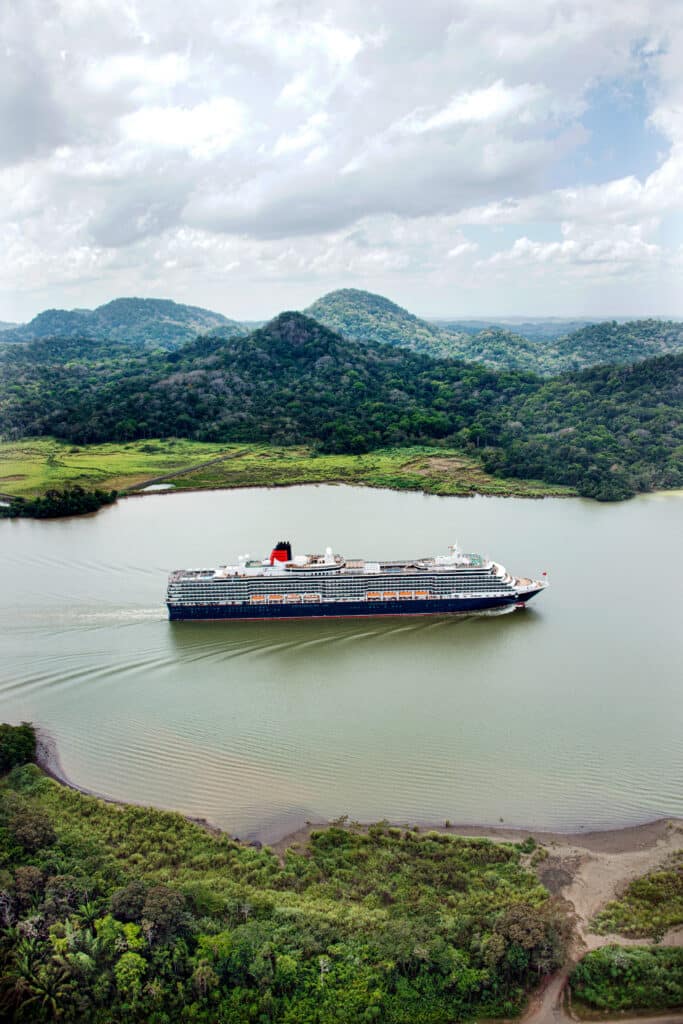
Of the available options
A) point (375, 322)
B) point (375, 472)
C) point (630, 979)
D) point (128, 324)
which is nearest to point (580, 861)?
point (630, 979)

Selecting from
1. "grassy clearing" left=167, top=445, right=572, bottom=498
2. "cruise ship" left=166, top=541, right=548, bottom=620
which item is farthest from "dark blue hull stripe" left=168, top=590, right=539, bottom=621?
"grassy clearing" left=167, top=445, right=572, bottom=498

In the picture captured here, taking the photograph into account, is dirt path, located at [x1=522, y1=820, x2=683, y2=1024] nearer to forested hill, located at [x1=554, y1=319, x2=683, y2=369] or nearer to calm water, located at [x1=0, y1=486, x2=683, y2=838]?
calm water, located at [x1=0, y1=486, x2=683, y2=838]

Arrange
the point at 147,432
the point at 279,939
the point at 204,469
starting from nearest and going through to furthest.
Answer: the point at 279,939, the point at 204,469, the point at 147,432

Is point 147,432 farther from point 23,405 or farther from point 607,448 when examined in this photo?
point 607,448

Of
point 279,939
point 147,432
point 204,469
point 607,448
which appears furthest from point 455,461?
point 279,939

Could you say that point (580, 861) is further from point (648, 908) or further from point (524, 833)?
point (648, 908)

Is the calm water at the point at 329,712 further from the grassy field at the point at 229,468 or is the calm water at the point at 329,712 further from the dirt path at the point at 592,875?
the grassy field at the point at 229,468
